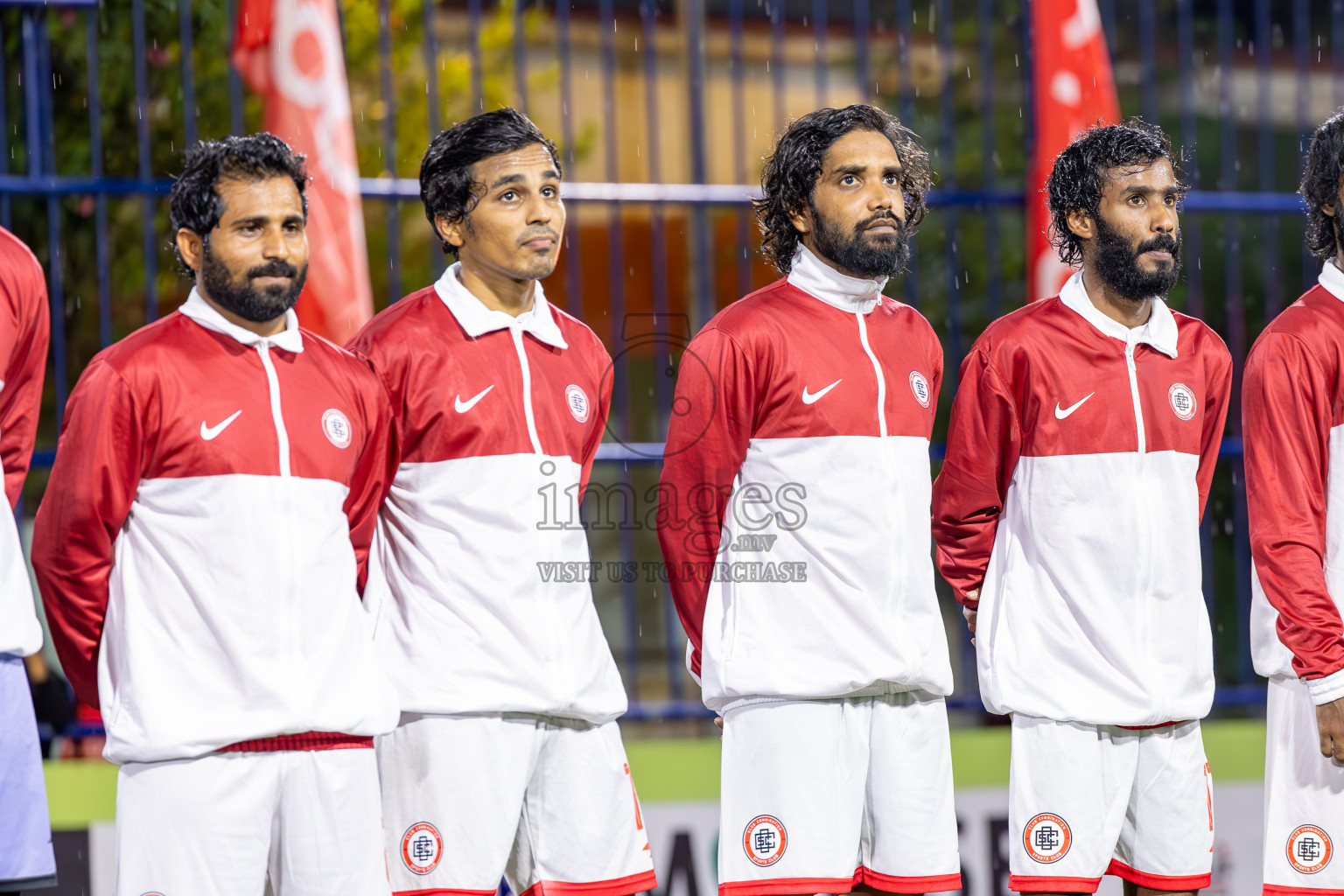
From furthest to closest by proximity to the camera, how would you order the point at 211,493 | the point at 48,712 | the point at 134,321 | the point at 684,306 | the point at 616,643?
the point at 616,643, the point at 684,306, the point at 134,321, the point at 48,712, the point at 211,493

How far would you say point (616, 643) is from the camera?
8336mm

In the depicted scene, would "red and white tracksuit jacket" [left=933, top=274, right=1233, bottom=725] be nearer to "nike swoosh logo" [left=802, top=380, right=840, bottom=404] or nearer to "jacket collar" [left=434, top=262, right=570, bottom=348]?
"nike swoosh logo" [left=802, top=380, right=840, bottom=404]

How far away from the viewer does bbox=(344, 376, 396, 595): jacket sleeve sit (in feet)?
12.8

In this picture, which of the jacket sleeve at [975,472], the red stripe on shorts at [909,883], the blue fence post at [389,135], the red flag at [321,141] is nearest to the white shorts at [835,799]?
the red stripe on shorts at [909,883]

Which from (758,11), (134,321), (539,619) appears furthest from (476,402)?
(758,11)

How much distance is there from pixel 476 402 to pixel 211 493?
65cm

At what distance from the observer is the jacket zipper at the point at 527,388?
3959 mm

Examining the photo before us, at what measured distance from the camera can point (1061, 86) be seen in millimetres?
6066

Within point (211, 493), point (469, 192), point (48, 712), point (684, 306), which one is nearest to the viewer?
point (211, 493)

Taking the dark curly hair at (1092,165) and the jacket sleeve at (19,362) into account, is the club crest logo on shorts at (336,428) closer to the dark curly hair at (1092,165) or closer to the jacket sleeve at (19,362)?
the jacket sleeve at (19,362)

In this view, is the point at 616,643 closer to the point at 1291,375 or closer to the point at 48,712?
the point at 48,712

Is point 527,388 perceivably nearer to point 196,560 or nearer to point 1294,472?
point 196,560

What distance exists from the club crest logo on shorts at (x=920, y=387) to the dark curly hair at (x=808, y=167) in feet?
1.49

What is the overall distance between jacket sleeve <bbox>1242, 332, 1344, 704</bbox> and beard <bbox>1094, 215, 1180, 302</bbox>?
0.92ft
